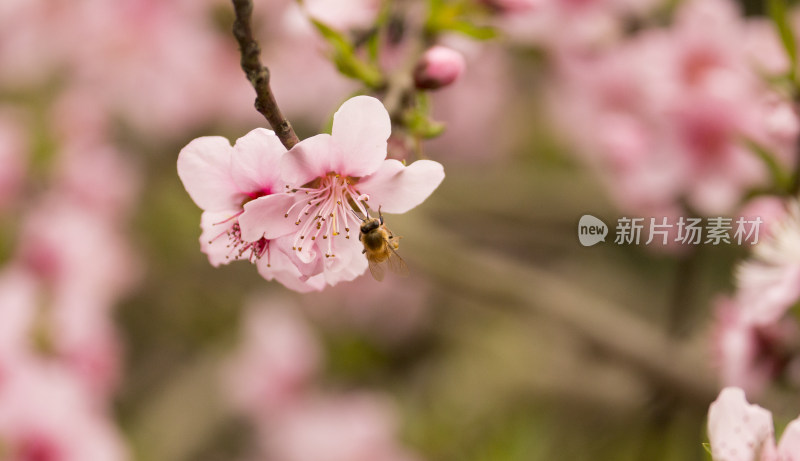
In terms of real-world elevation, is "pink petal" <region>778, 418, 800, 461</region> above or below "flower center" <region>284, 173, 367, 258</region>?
below

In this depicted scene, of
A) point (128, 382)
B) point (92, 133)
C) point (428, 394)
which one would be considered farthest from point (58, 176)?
point (428, 394)

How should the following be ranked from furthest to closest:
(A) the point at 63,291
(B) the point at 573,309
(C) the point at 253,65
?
(A) the point at 63,291
(B) the point at 573,309
(C) the point at 253,65

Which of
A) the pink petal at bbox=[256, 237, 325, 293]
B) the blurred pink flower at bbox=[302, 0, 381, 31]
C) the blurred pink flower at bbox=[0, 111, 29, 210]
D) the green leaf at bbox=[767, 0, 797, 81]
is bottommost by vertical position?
the pink petal at bbox=[256, 237, 325, 293]

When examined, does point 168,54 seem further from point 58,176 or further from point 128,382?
point 128,382

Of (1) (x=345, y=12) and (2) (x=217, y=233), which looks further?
(1) (x=345, y=12)

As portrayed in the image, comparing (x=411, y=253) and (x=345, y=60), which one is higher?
(x=411, y=253)

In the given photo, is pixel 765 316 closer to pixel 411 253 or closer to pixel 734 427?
pixel 734 427

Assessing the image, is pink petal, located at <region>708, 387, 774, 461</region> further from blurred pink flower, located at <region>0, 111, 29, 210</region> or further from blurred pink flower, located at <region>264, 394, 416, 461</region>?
blurred pink flower, located at <region>0, 111, 29, 210</region>

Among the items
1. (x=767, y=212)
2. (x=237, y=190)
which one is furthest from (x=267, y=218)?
(x=767, y=212)

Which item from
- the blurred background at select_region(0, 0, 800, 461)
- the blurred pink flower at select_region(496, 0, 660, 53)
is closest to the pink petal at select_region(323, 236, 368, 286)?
the blurred background at select_region(0, 0, 800, 461)
